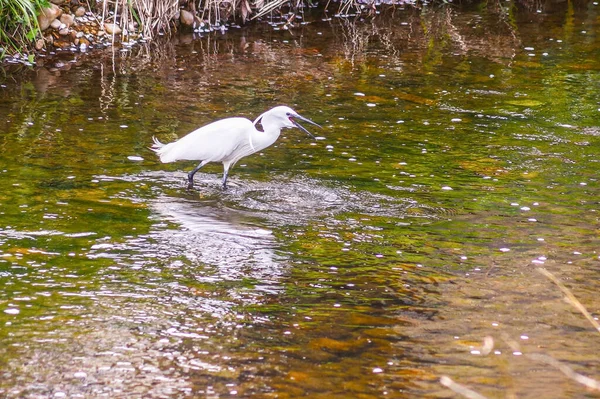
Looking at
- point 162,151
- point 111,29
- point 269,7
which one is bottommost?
point 162,151

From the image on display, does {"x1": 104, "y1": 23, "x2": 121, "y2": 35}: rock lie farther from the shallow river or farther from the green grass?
the green grass

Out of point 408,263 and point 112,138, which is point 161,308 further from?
point 112,138

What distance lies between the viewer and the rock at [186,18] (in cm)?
1205

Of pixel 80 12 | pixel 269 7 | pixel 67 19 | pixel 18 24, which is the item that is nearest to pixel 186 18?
pixel 269 7

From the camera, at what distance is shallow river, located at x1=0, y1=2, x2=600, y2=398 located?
13.3 ft

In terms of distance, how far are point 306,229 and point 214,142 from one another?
4.24ft

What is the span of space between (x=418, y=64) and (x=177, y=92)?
328cm

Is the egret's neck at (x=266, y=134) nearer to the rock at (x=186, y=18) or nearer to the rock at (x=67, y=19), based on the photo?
the rock at (x=67, y=19)

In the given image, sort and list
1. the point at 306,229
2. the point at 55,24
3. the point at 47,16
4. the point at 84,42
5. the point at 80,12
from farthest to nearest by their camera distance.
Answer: the point at 80,12 → the point at 84,42 → the point at 55,24 → the point at 47,16 → the point at 306,229

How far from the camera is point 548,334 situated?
441 centimetres

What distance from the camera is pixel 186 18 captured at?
1205 centimetres

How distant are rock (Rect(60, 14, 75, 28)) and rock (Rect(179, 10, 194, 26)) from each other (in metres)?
1.69

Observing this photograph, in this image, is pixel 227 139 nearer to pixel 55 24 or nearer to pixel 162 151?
pixel 162 151

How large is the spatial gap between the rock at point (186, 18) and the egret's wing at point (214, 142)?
553 centimetres
